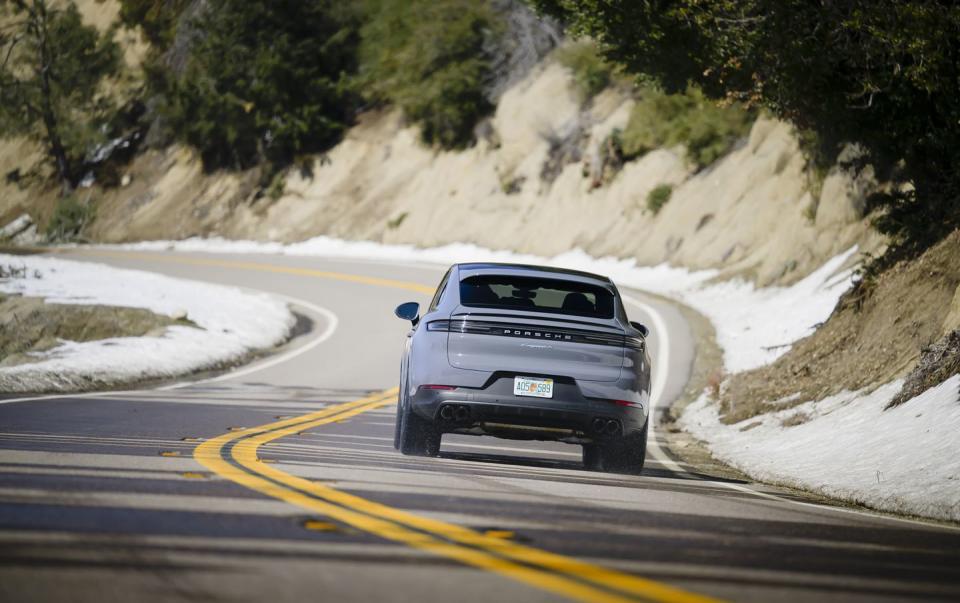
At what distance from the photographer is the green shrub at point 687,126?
144 ft

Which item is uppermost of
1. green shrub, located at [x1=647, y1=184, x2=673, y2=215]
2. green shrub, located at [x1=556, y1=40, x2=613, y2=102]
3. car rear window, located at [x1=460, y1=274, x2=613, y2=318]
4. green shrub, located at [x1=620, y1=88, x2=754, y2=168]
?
green shrub, located at [x1=556, y1=40, x2=613, y2=102]

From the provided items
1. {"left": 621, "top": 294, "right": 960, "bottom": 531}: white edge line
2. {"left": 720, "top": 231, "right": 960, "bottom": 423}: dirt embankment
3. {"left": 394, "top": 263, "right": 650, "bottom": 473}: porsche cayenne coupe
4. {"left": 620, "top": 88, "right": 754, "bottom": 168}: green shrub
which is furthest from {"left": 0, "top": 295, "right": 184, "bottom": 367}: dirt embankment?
{"left": 620, "top": 88, "right": 754, "bottom": 168}: green shrub

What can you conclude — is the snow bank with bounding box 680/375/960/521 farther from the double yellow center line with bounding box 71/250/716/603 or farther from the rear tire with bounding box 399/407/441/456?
the double yellow center line with bounding box 71/250/716/603

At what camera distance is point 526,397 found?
11000 millimetres

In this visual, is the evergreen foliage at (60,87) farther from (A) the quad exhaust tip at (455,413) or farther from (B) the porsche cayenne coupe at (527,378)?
(A) the quad exhaust tip at (455,413)

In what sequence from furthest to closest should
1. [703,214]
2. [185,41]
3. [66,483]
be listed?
1. [185,41]
2. [703,214]
3. [66,483]

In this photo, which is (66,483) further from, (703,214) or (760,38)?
(703,214)

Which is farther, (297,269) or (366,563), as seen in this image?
(297,269)

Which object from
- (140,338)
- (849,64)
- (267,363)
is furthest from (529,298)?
(140,338)

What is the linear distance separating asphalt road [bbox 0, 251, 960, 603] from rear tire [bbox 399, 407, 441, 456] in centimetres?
38

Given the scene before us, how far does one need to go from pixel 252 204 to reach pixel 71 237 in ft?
38.8

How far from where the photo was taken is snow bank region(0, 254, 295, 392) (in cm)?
1939

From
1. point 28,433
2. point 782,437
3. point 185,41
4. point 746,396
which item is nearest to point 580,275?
point 782,437

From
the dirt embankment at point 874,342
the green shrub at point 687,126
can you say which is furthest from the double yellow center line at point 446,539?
the green shrub at point 687,126
